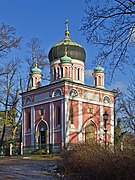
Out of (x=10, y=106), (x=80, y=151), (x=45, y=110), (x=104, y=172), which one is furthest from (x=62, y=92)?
(x=104, y=172)

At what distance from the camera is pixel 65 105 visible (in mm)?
36812

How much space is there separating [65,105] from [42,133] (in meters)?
5.10

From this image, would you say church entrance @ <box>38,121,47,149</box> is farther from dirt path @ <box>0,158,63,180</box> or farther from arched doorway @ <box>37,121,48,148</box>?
dirt path @ <box>0,158,63,180</box>

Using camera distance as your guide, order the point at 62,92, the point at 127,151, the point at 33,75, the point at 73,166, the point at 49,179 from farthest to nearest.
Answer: the point at 33,75
the point at 62,92
the point at 73,166
the point at 49,179
the point at 127,151

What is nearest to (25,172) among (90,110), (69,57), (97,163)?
(97,163)

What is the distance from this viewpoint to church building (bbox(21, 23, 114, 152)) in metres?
37.3

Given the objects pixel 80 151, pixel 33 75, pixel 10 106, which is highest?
pixel 33 75

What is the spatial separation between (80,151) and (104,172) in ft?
9.75

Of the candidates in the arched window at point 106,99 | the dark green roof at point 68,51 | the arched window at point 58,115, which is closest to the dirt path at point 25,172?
the arched window at point 58,115

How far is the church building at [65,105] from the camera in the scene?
3728 centimetres

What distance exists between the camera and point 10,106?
4441 cm

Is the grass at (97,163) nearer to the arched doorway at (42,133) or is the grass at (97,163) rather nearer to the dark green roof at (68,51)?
the arched doorway at (42,133)

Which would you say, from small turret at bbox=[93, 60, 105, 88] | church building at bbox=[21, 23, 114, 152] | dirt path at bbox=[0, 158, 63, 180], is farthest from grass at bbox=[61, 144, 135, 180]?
small turret at bbox=[93, 60, 105, 88]

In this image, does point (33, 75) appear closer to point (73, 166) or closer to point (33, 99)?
point (33, 99)
